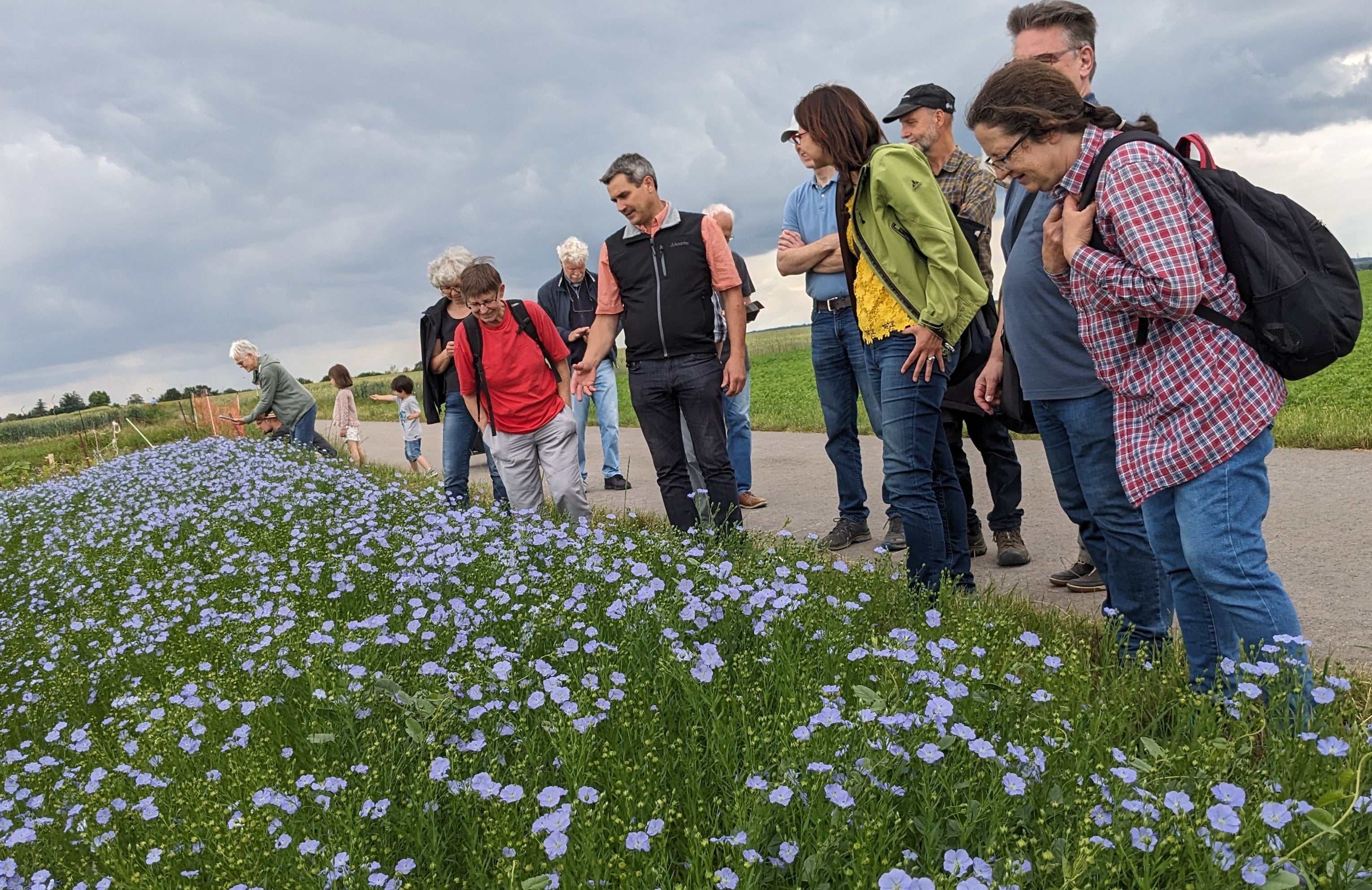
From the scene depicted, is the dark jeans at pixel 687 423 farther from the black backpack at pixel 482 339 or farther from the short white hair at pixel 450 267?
the short white hair at pixel 450 267

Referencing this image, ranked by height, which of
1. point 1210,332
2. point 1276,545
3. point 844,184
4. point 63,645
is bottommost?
point 1276,545

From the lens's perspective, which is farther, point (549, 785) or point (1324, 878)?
point (549, 785)

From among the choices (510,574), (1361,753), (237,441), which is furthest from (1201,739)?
(237,441)

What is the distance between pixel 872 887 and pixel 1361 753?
144 centimetres

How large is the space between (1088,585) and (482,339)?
3.99m

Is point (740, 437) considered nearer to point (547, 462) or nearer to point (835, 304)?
point (547, 462)

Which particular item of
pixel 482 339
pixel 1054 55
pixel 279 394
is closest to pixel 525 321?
pixel 482 339

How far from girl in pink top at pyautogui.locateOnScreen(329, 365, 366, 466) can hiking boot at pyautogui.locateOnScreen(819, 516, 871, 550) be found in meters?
8.54

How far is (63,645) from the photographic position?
16.5ft

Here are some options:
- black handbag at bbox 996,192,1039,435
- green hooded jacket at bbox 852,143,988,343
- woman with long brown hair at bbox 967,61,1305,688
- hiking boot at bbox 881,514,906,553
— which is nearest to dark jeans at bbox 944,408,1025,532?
hiking boot at bbox 881,514,906,553

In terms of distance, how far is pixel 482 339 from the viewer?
5883 mm

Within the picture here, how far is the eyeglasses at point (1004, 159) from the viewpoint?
2.77 m

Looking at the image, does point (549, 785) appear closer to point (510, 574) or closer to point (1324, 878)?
point (510, 574)

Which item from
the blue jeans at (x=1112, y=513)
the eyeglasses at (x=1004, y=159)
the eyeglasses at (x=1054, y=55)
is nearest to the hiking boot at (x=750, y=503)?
the blue jeans at (x=1112, y=513)
